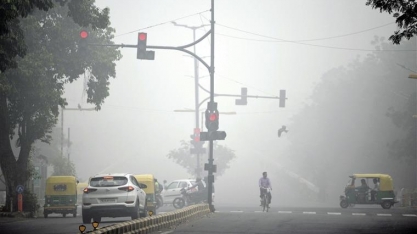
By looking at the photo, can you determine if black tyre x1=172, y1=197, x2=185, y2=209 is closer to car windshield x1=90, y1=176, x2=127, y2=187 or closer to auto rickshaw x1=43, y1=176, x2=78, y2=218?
auto rickshaw x1=43, y1=176, x2=78, y2=218

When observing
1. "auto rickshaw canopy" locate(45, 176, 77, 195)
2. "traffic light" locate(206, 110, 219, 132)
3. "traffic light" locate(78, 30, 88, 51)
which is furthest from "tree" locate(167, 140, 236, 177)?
"traffic light" locate(78, 30, 88, 51)

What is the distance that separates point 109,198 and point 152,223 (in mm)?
4397

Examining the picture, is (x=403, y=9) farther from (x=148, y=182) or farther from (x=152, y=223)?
(x=148, y=182)

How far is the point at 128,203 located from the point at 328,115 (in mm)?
59410

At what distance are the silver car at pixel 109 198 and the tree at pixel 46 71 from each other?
8.05 m

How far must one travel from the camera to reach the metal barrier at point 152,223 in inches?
840

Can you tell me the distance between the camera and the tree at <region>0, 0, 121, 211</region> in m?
37.2

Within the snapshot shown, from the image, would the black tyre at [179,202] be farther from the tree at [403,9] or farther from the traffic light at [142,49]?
the tree at [403,9]

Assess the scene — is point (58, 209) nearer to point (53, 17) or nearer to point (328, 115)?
point (53, 17)

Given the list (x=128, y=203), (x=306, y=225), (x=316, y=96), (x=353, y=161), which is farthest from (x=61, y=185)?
(x=316, y=96)

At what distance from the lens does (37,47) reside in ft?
129

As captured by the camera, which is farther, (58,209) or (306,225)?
(58,209)

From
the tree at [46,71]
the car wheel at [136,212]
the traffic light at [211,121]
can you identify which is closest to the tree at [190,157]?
the tree at [46,71]

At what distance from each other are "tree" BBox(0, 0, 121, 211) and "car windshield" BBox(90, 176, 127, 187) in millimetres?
7776
